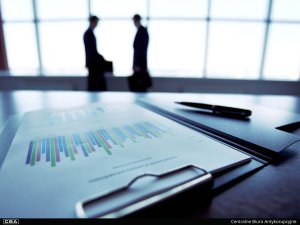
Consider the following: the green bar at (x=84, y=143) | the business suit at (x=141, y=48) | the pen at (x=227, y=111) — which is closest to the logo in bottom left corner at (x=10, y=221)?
the green bar at (x=84, y=143)

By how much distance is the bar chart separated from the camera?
0.30m

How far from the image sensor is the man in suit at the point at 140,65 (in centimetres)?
260

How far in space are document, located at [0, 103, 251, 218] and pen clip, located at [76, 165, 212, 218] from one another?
0.05 feet

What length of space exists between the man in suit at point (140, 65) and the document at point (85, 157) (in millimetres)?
2203

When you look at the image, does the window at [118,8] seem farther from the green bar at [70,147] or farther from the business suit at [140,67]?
the green bar at [70,147]

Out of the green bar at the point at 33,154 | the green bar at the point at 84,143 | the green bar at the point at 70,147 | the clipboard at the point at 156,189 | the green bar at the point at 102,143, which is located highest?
the clipboard at the point at 156,189

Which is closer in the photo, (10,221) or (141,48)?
(10,221)

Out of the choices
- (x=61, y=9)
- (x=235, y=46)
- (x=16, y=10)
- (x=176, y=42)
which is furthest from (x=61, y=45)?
(x=235, y=46)

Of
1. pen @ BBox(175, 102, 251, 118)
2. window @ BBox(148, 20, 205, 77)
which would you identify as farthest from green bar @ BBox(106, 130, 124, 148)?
Result: window @ BBox(148, 20, 205, 77)

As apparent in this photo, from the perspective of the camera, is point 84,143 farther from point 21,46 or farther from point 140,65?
point 21,46

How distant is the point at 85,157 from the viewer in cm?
29

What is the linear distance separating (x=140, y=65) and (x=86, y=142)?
8.00ft

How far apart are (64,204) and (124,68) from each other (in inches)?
134

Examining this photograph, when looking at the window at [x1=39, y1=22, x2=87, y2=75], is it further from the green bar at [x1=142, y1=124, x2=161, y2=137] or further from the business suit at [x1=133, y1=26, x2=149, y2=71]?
the green bar at [x1=142, y1=124, x2=161, y2=137]
